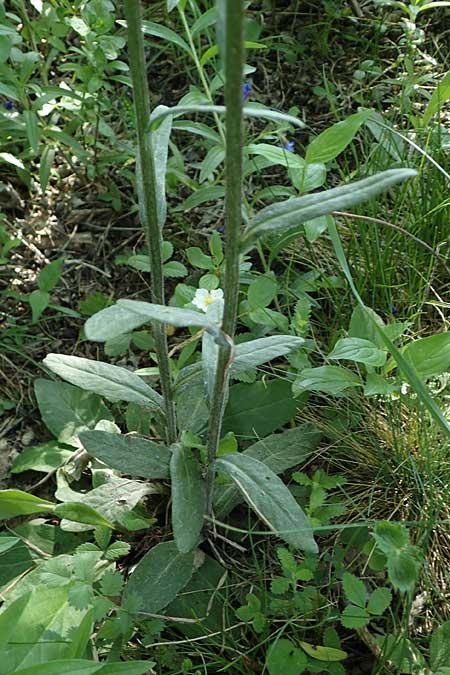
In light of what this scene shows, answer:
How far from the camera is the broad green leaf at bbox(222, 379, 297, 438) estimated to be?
5.10ft

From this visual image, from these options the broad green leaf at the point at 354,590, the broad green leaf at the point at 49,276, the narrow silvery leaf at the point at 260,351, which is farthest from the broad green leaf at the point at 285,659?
the broad green leaf at the point at 49,276

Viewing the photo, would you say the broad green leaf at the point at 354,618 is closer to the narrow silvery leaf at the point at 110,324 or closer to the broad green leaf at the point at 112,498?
the broad green leaf at the point at 112,498

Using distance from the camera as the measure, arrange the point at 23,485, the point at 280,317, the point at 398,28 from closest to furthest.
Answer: the point at 280,317
the point at 23,485
the point at 398,28

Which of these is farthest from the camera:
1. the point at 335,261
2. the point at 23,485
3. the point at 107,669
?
the point at 335,261

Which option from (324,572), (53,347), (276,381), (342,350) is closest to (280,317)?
(276,381)

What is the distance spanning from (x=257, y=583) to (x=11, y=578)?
0.49m

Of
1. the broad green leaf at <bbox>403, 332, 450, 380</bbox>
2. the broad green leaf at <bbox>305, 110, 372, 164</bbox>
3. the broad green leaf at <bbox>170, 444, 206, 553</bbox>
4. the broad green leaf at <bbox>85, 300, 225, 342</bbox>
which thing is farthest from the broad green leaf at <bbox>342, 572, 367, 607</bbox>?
the broad green leaf at <bbox>305, 110, 372, 164</bbox>

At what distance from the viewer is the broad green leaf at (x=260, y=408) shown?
1.55 meters

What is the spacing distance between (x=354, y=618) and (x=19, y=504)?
69 cm

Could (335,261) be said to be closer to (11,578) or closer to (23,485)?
(23,485)

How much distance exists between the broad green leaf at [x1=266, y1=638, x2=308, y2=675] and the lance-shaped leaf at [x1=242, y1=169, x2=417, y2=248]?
706 mm

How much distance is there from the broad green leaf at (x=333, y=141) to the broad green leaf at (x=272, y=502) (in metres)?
0.65

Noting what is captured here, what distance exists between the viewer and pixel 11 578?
145 cm

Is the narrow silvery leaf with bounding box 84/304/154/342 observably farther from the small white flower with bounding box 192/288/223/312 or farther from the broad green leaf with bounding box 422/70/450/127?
the broad green leaf with bounding box 422/70/450/127
